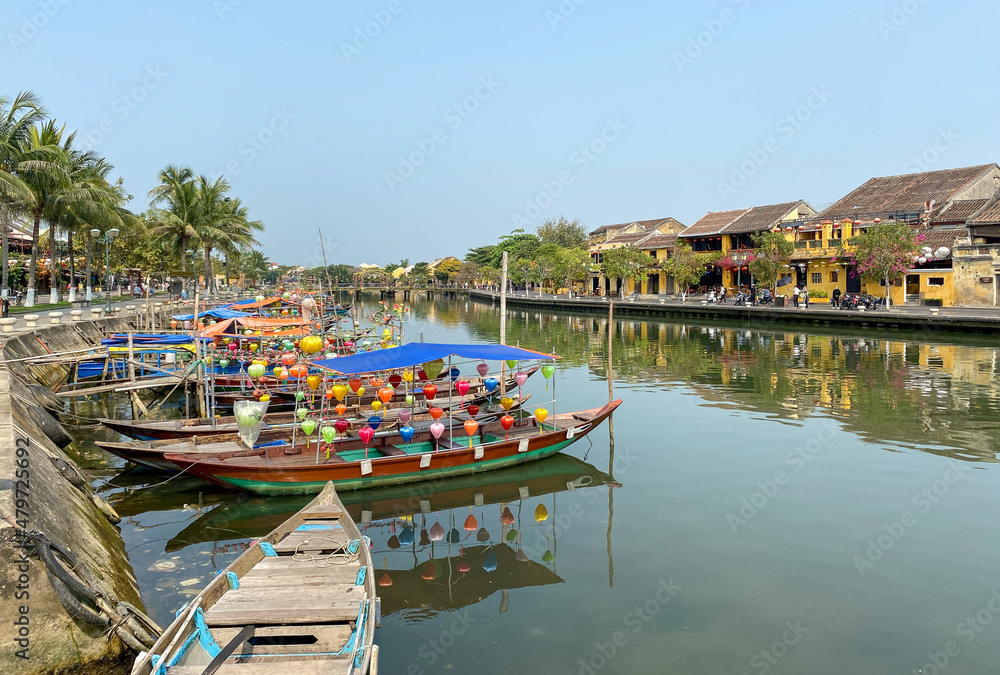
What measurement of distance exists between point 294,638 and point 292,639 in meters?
0.02

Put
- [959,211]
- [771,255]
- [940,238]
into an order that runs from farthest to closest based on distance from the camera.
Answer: [771,255] → [959,211] → [940,238]

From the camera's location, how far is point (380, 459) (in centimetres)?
1152

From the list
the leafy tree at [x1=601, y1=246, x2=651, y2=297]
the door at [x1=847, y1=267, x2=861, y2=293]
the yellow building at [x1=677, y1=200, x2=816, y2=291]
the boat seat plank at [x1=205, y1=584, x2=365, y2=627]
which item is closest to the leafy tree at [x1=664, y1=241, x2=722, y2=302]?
the yellow building at [x1=677, y1=200, x2=816, y2=291]

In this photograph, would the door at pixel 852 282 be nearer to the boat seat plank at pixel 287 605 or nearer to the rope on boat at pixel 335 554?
the rope on boat at pixel 335 554

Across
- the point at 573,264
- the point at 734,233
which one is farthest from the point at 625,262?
the point at 734,233

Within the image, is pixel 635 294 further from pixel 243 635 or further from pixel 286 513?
pixel 243 635

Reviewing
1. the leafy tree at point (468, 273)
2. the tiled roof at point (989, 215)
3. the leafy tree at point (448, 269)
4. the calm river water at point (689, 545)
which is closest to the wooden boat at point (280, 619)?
the calm river water at point (689, 545)

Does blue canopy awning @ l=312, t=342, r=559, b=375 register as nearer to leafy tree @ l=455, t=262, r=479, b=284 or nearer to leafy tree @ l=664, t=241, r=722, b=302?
leafy tree @ l=664, t=241, r=722, b=302

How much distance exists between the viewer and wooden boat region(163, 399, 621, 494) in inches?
435

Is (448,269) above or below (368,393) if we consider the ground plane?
above

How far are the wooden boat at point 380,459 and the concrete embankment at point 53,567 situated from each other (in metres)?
1.92

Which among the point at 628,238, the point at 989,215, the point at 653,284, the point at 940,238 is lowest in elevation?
the point at 653,284

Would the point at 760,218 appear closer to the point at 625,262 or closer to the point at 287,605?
the point at 625,262

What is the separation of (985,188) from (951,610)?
44698 mm
